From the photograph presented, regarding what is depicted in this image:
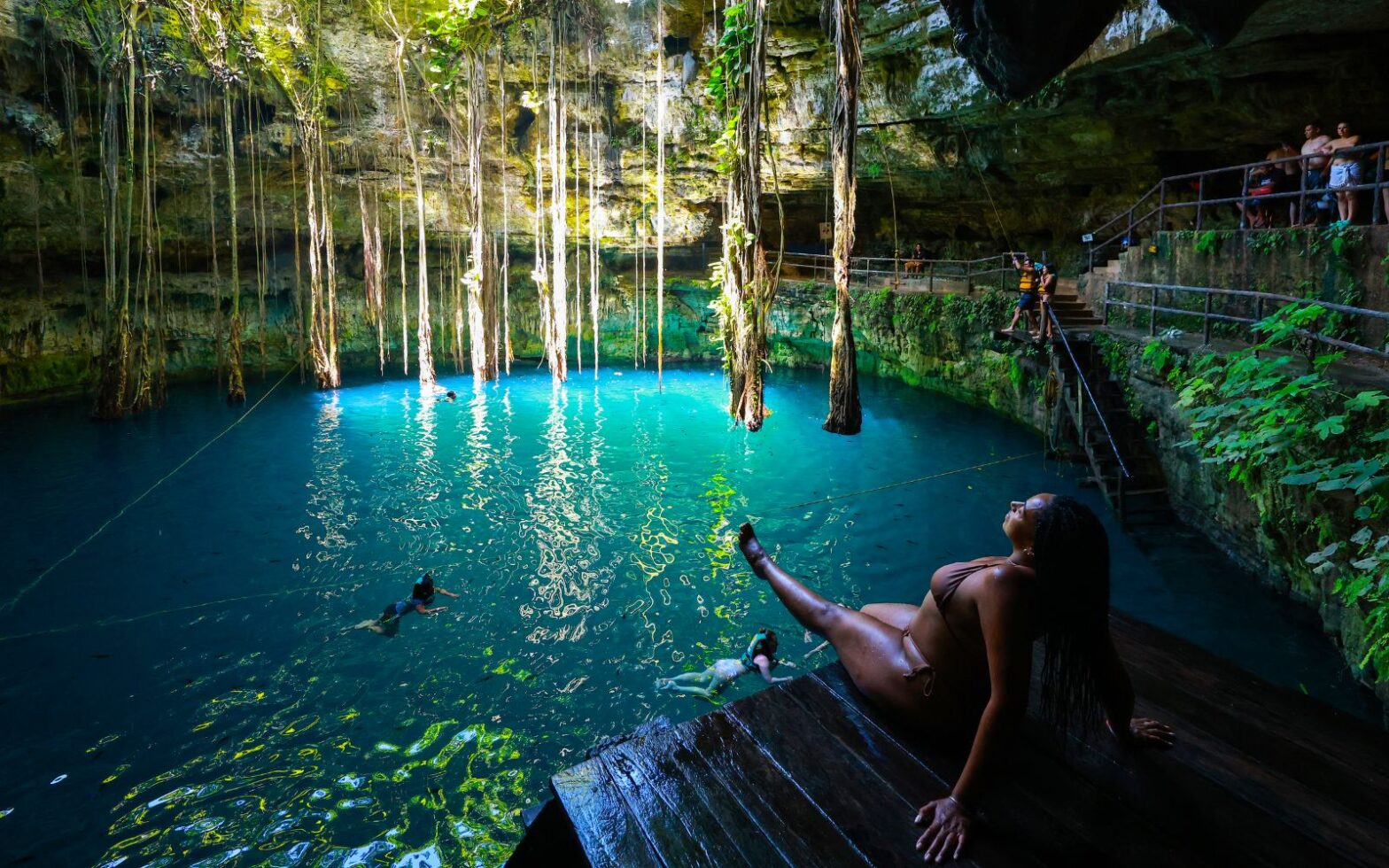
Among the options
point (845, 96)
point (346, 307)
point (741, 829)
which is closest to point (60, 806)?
point (741, 829)

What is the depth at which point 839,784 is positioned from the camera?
201cm

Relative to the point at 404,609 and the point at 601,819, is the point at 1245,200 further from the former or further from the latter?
the point at 404,609

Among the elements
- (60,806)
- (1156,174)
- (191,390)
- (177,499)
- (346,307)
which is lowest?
(60,806)

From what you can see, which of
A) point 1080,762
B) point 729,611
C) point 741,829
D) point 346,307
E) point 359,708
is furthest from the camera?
point 346,307

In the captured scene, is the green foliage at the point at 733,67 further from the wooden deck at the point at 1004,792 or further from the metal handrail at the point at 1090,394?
the wooden deck at the point at 1004,792

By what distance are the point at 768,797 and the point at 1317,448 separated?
14.5 ft

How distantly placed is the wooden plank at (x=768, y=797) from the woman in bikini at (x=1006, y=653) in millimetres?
233

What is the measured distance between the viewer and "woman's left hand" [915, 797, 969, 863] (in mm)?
1714

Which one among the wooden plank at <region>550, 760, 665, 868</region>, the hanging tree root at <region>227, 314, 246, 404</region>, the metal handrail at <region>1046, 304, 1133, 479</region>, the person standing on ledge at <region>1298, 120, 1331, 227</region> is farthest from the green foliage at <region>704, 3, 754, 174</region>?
the hanging tree root at <region>227, 314, 246, 404</region>

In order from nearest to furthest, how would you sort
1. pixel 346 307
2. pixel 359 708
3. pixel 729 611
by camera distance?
pixel 359 708
pixel 729 611
pixel 346 307

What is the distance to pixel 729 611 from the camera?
5523mm

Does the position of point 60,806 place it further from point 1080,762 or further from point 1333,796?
point 1333,796

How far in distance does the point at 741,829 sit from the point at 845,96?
4.60 meters

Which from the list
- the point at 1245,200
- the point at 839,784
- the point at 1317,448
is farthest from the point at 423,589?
the point at 1245,200
